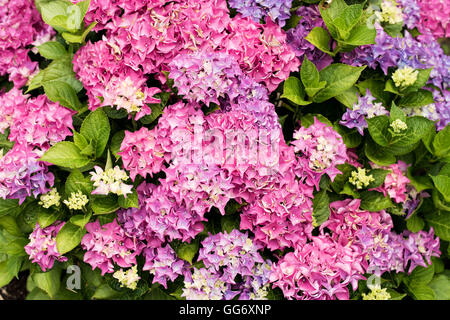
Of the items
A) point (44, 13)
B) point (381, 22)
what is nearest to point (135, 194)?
point (44, 13)

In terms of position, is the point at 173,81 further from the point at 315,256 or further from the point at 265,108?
the point at 315,256

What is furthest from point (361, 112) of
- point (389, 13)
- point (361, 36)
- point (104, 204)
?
point (104, 204)

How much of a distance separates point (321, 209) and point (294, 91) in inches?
20.6

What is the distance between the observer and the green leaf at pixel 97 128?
5.48ft

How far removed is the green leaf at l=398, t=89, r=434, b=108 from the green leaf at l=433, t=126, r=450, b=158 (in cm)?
15

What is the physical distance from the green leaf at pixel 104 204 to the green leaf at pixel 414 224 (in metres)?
1.38

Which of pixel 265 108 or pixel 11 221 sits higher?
pixel 265 108

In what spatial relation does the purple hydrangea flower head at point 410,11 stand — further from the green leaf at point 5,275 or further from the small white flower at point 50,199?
the green leaf at point 5,275

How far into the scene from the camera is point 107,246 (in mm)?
1706

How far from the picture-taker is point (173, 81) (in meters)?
1.66

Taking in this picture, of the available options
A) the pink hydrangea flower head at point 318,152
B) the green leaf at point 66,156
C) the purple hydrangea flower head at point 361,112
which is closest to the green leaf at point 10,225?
the green leaf at point 66,156

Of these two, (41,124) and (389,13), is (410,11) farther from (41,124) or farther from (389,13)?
(41,124)
